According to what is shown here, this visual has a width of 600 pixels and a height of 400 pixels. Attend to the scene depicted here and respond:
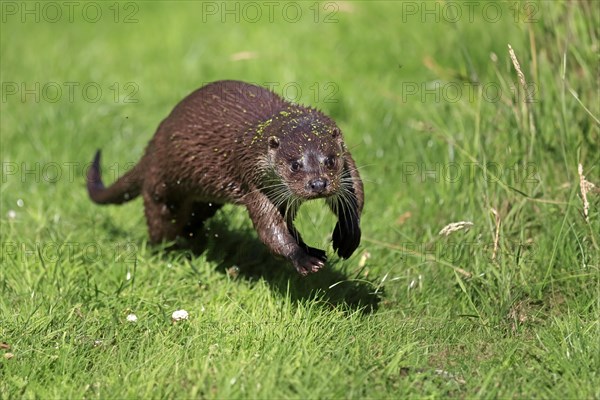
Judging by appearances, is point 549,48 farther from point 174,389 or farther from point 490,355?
point 174,389

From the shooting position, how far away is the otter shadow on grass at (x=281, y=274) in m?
4.27

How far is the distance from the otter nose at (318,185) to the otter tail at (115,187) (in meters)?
1.51

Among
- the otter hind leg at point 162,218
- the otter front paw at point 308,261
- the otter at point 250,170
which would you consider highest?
the otter at point 250,170

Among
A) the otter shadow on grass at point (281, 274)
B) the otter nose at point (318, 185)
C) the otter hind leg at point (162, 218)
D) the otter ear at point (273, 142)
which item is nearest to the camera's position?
the otter nose at point (318, 185)

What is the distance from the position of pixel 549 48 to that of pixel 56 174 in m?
3.18

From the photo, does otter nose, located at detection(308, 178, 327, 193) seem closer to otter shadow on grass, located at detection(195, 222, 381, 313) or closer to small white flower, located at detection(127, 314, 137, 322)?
otter shadow on grass, located at detection(195, 222, 381, 313)

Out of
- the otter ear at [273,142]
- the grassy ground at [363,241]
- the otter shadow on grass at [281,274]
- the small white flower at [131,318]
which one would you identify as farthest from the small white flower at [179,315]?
the otter ear at [273,142]

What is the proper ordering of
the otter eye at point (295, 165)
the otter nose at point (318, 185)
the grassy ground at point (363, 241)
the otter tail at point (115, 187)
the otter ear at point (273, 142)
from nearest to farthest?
the grassy ground at point (363, 241) < the otter nose at point (318, 185) < the otter eye at point (295, 165) < the otter ear at point (273, 142) < the otter tail at point (115, 187)

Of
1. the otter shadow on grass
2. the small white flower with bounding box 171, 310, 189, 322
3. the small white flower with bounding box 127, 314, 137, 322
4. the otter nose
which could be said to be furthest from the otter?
the small white flower with bounding box 127, 314, 137, 322

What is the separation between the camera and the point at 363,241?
4.88 meters

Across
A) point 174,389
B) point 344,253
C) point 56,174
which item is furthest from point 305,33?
point 174,389

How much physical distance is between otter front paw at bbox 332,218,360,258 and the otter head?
0.86 feet

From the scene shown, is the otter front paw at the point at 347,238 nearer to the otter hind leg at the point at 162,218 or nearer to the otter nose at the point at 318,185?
the otter nose at the point at 318,185

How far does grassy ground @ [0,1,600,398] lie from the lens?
3609 millimetres
